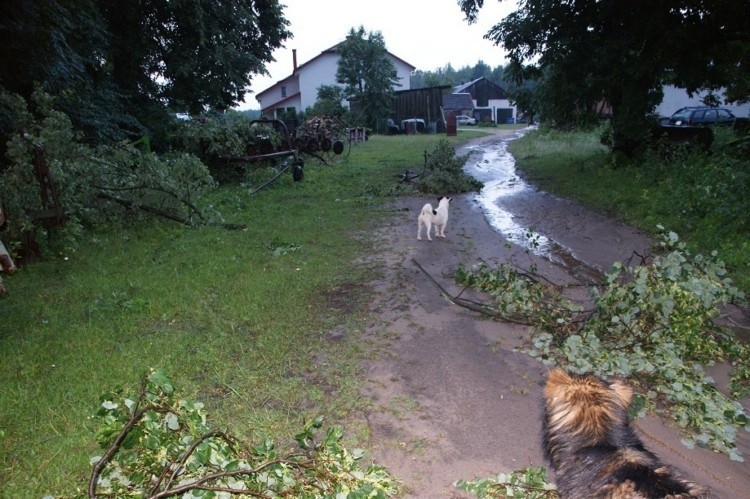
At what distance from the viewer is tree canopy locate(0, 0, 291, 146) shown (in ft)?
30.6

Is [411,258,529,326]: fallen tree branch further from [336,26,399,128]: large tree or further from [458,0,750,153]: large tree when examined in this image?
[336,26,399,128]: large tree

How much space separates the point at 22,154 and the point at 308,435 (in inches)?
293

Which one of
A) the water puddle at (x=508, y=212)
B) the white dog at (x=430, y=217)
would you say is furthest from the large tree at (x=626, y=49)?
the white dog at (x=430, y=217)

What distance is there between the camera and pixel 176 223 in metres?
9.70

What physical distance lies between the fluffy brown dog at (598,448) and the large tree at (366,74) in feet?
141

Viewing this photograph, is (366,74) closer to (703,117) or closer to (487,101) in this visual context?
(703,117)

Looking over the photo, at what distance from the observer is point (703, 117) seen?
21.7 metres

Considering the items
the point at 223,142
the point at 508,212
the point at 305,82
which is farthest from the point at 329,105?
the point at 508,212

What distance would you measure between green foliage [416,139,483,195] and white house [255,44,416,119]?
37.2 metres

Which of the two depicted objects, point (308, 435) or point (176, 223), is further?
point (176, 223)

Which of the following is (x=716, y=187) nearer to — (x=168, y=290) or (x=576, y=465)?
(x=576, y=465)

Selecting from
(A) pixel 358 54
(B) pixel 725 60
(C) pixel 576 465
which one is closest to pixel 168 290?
(C) pixel 576 465

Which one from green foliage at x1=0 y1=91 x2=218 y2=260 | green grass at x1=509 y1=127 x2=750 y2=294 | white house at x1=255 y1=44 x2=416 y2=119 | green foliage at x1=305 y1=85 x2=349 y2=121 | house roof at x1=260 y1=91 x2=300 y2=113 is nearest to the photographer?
green foliage at x1=0 y1=91 x2=218 y2=260

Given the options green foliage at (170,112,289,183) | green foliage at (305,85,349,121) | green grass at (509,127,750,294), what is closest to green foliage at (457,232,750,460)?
green grass at (509,127,750,294)
